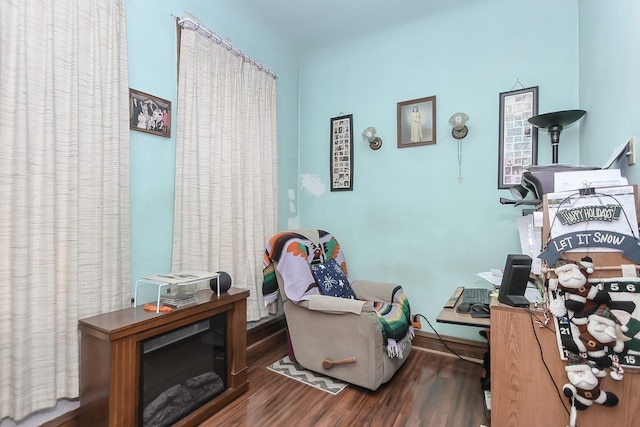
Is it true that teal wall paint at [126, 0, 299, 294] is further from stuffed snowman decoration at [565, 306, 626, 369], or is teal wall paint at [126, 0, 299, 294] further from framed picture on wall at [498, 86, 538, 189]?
framed picture on wall at [498, 86, 538, 189]

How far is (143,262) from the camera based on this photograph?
194 cm

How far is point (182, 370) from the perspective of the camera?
5.77ft

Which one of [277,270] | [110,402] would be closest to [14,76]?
[110,402]

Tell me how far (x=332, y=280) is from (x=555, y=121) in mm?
1922

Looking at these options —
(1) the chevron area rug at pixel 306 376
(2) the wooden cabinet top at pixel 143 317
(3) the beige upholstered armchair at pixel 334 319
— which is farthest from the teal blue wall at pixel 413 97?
(1) the chevron area rug at pixel 306 376

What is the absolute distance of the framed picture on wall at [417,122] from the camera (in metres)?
2.71

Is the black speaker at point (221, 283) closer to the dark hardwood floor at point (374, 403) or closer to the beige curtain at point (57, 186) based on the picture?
the beige curtain at point (57, 186)

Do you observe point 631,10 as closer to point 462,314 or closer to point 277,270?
point 462,314

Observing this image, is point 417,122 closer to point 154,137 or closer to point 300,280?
point 300,280

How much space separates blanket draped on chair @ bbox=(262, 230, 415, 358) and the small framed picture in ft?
3.63

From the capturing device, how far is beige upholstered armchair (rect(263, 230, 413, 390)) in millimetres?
2020

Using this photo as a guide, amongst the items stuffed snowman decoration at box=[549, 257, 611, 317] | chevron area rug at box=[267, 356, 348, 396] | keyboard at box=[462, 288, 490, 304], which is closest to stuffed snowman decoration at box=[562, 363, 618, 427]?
stuffed snowman decoration at box=[549, 257, 611, 317]

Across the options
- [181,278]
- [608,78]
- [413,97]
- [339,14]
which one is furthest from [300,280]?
[339,14]

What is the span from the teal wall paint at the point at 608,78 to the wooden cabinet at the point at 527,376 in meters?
0.75
